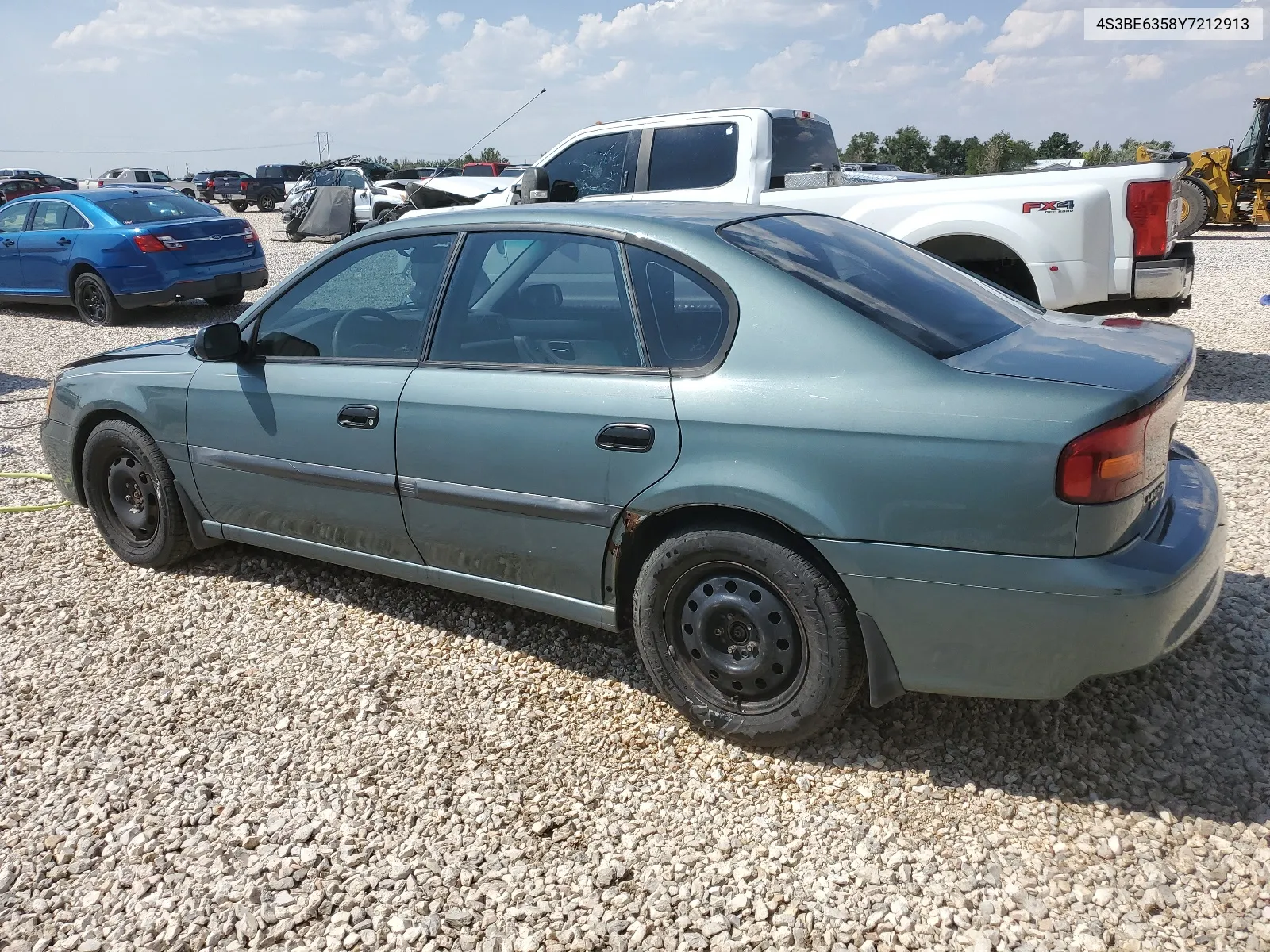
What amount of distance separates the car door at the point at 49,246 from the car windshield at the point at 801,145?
8473 millimetres

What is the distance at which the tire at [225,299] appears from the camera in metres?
11.7

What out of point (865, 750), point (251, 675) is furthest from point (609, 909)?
point (251, 675)

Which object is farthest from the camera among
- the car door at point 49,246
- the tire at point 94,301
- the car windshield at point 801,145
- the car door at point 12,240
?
the car door at point 12,240

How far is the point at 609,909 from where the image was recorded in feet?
7.70

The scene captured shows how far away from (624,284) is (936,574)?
130 centimetres

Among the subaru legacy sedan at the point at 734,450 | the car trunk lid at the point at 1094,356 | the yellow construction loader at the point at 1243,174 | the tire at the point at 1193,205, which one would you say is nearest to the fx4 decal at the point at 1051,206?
the tire at the point at 1193,205

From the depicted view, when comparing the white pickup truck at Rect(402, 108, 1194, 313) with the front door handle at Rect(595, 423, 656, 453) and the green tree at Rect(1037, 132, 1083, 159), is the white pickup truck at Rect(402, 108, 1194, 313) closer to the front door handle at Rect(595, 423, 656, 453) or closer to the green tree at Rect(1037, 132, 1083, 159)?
the front door handle at Rect(595, 423, 656, 453)

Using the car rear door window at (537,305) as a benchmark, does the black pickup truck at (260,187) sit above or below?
above

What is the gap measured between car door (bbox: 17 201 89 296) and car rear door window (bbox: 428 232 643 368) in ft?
33.5

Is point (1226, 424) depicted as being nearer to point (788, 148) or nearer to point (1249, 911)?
point (788, 148)

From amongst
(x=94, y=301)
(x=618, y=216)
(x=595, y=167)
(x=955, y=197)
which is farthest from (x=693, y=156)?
(x=94, y=301)

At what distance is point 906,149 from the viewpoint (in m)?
54.6

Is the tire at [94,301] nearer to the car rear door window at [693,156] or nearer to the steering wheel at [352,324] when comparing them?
the car rear door window at [693,156]

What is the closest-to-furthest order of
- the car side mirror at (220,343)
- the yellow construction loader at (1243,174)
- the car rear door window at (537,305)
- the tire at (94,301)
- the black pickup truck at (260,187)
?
the car rear door window at (537,305) < the car side mirror at (220,343) < the tire at (94,301) < the yellow construction loader at (1243,174) < the black pickup truck at (260,187)
